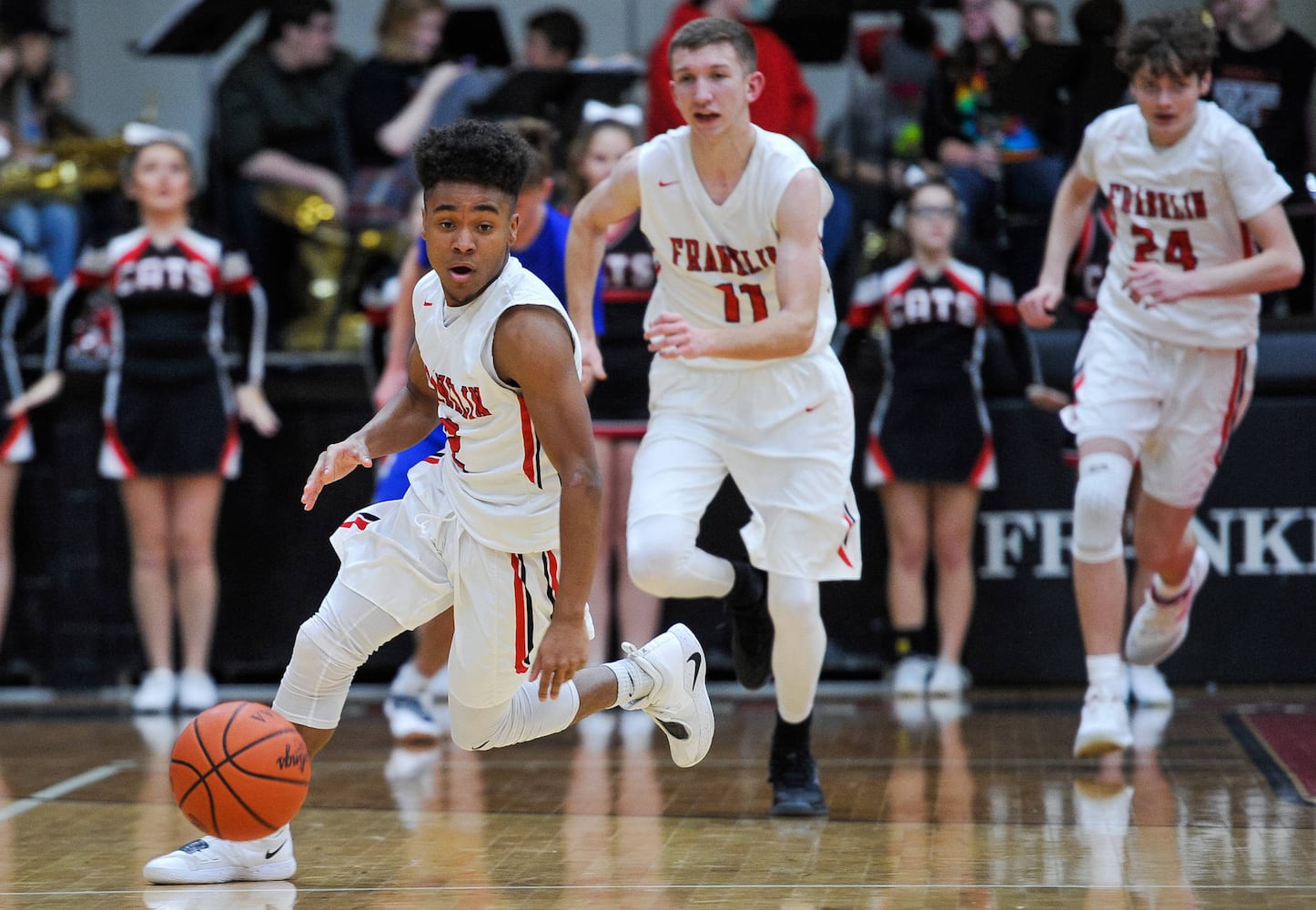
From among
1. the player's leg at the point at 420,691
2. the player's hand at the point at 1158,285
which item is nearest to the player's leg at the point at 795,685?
the player's hand at the point at 1158,285

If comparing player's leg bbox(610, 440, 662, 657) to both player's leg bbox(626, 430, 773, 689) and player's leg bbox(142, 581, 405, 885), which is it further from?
player's leg bbox(142, 581, 405, 885)

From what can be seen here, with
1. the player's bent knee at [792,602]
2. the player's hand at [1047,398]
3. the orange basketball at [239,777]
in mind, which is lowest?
the orange basketball at [239,777]

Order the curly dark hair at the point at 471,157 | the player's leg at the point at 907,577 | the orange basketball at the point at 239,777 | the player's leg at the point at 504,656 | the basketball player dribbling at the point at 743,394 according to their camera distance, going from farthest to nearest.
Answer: the player's leg at the point at 907,577 < the basketball player dribbling at the point at 743,394 < the player's leg at the point at 504,656 < the orange basketball at the point at 239,777 < the curly dark hair at the point at 471,157

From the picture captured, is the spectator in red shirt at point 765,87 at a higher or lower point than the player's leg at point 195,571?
higher

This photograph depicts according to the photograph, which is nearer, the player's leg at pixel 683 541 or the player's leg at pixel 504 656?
the player's leg at pixel 504 656

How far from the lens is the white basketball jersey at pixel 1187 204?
5867 millimetres

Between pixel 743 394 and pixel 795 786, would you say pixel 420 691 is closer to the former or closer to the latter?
pixel 795 786

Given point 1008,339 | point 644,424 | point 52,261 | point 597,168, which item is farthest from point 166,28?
point 1008,339

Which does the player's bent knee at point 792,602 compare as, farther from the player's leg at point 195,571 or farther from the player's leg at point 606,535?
the player's leg at point 195,571

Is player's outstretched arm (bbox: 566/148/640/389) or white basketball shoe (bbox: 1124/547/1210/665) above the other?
player's outstretched arm (bbox: 566/148/640/389)

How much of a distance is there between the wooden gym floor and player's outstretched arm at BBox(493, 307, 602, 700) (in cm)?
64

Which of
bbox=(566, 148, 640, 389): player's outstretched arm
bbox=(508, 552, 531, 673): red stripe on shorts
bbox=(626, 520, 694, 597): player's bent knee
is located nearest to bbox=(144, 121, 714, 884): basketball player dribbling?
bbox=(508, 552, 531, 673): red stripe on shorts

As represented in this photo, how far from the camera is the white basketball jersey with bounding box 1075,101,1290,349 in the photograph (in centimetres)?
587

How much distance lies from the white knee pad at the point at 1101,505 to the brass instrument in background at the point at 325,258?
389 cm
